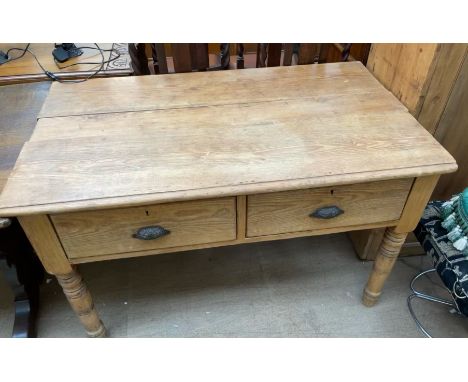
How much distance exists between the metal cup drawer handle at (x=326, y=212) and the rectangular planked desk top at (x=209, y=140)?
0.11 m

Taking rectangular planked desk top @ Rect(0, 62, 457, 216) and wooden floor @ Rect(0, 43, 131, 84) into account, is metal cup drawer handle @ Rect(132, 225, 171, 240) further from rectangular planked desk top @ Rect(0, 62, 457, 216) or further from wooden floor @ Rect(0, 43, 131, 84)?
wooden floor @ Rect(0, 43, 131, 84)

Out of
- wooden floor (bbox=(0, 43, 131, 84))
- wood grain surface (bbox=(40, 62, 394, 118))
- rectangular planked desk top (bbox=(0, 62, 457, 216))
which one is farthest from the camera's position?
wooden floor (bbox=(0, 43, 131, 84))

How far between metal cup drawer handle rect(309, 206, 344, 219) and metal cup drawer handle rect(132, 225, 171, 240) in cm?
40

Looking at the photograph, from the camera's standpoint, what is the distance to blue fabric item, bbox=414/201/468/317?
3.54ft

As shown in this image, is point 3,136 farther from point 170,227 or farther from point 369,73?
point 369,73

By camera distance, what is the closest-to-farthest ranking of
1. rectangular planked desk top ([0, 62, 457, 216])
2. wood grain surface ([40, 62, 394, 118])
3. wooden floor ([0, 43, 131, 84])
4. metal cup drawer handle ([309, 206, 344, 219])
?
rectangular planked desk top ([0, 62, 457, 216]) < metal cup drawer handle ([309, 206, 344, 219]) < wood grain surface ([40, 62, 394, 118]) < wooden floor ([0, 43, 131, 84])

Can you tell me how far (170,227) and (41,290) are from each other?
33.8 inches

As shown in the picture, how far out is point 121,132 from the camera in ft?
3.45

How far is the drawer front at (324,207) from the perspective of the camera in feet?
3.17

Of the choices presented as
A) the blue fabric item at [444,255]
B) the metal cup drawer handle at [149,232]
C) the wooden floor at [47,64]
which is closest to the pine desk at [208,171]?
the metal cup drawer handle at [149,232]

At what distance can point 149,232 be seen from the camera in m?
0.93

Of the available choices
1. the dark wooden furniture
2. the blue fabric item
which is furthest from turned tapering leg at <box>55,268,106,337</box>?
the blue fabric item

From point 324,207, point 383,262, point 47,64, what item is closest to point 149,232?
point 324,207

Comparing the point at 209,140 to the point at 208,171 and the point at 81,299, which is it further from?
the point at 81,299
